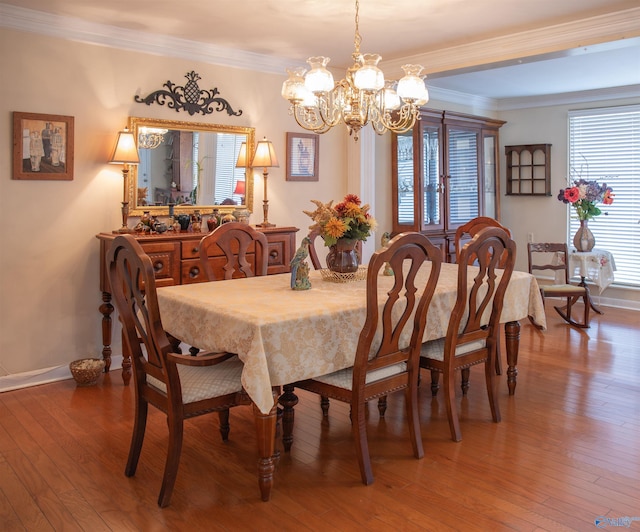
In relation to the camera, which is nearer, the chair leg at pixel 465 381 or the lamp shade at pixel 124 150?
the chair leg at pixel 465 381

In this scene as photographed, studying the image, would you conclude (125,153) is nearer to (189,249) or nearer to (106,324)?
(189,249)

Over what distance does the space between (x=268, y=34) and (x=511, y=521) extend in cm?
353

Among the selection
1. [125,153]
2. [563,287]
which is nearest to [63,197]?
[125,153]

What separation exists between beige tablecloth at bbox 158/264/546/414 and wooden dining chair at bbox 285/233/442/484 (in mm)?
107

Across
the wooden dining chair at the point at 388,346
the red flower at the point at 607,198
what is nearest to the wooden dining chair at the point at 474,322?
the wooden dining chair at the point at 388,346

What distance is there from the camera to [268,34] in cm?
438

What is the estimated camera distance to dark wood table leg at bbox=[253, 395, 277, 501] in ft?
7.89

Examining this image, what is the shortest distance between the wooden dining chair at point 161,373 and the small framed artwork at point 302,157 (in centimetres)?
301

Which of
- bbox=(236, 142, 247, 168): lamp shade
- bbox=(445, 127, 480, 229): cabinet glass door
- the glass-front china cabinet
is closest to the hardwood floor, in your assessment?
bbox=(236, 142, 247, 168): lamp shade

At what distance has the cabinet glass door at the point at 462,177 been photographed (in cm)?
654

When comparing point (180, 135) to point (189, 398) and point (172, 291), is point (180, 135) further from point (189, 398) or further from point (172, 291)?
point (189, 398)

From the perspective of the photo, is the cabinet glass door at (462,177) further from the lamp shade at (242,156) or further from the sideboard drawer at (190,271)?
the sideboard drawer at (190,271)

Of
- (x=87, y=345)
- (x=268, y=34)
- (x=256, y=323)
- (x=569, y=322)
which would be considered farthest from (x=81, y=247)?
(x=569, y=322)

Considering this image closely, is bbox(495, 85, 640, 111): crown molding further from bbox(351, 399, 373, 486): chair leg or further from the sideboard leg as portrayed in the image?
bbox(351, 399, 373, 486): chair leg
